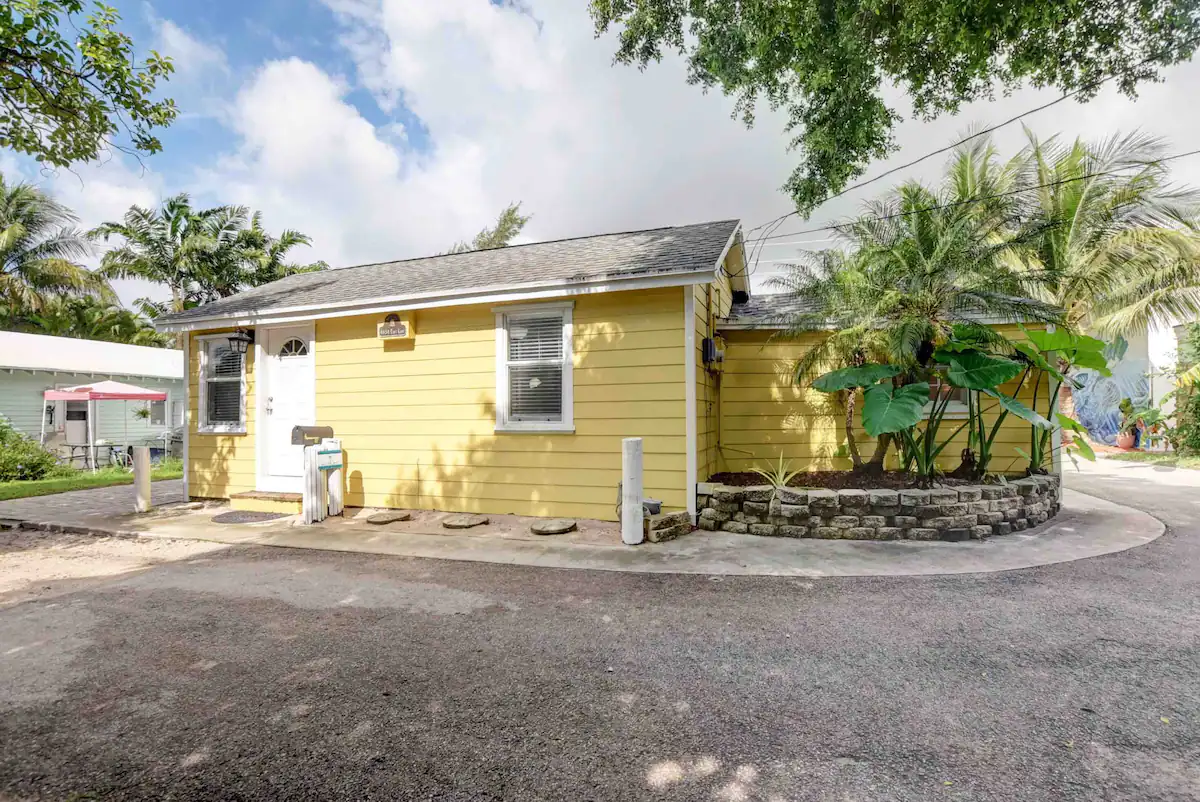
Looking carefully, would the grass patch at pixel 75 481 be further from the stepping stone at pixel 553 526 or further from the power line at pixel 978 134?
the power line at pixel 978 134

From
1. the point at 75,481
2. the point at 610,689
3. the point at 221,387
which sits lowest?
the point at 75,481

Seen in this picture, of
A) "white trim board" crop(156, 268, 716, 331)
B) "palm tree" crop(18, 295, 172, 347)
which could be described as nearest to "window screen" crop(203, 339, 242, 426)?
"white trim board" crop(156, 268, 716, 331)

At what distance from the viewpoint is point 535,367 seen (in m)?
6.66

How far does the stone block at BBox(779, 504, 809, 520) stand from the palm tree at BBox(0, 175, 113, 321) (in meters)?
28.0

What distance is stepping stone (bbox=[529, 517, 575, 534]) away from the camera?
19.4 ft

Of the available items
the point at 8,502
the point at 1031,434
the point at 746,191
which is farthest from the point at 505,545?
the point at 746,191

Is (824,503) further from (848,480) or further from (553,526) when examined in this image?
(553,526)

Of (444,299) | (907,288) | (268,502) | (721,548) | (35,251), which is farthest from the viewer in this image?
(35,251)

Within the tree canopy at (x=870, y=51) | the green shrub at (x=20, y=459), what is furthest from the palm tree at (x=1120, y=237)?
the green shrub at (x=20, y=459)

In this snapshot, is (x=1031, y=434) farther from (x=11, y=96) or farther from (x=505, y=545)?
(x=11, y=96)

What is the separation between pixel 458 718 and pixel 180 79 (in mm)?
8771

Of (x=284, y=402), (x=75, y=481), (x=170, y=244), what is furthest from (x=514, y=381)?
(x=170, y=244)

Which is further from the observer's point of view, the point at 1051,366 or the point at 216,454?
the point at 216,454

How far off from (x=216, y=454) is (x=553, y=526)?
18.4 ft
